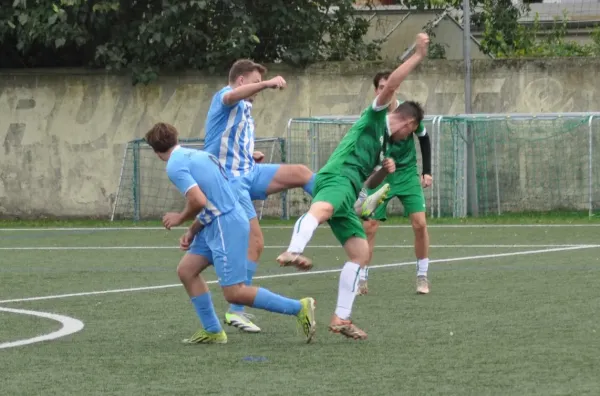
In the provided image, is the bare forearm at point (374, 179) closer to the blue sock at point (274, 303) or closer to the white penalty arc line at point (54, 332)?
the blue sock at point (274, 303)

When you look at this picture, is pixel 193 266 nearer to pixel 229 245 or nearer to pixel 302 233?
pixel 229 245

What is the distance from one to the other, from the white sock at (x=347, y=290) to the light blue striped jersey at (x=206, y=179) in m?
0.84

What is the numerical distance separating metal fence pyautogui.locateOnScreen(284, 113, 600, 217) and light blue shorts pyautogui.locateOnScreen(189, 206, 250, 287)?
13390mm

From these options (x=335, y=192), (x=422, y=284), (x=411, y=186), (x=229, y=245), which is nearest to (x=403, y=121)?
(x=335, y=192)

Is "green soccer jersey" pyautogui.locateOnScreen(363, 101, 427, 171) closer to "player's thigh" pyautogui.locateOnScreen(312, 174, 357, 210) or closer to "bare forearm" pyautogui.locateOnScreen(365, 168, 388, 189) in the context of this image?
"bare forearm" pyautogui.locateOnScreen(365, 168, 388, 189)

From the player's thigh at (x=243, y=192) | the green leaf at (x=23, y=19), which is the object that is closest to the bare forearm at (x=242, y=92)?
the player's thigh at (x=243, y=192)

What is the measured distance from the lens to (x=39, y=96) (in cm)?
2342

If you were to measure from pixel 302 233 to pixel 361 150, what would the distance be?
0.96 meters

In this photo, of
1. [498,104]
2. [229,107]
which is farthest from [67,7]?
[229,107]

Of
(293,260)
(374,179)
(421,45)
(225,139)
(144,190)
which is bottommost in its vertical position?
(144,190)

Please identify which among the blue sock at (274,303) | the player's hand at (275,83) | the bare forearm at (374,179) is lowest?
the blue sock at (274,303)

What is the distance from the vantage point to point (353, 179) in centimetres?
902

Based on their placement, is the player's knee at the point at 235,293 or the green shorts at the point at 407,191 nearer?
the player's knee at the point at 235,293

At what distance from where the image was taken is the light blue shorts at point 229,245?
8.66 metres
